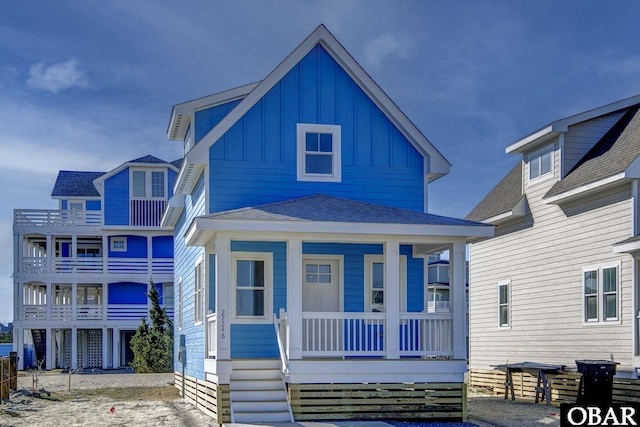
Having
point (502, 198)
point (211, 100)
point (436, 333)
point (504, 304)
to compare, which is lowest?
point (436, 333)

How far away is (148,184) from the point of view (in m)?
41.8

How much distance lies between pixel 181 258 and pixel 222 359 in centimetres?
868

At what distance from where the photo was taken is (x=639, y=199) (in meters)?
16.8

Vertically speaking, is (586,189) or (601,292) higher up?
(586,189)

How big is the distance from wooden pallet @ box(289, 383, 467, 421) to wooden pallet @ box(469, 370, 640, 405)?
13.3 ft

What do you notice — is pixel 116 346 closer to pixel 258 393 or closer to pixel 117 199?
pixel 117 199

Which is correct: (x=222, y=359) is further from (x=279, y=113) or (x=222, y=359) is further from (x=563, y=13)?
(x=563, y=13)

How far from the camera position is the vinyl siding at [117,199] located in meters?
41.2

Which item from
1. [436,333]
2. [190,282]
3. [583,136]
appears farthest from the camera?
[190,282]

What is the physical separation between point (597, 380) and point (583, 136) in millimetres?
6728

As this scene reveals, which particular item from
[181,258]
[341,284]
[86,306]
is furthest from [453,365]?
[86,306]

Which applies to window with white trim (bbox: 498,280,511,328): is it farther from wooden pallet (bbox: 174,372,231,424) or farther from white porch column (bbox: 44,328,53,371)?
white porch column (bbox: 44,328,53,371)

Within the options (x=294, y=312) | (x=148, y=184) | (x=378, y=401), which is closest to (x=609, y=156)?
(x=378, y=401)

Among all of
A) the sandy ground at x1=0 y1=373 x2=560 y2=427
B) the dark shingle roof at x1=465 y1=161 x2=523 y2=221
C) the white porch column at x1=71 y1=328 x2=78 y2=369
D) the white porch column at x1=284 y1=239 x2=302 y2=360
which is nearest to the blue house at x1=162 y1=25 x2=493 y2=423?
the white porch column at x1=284 y1=239 x2=302 y2=360
